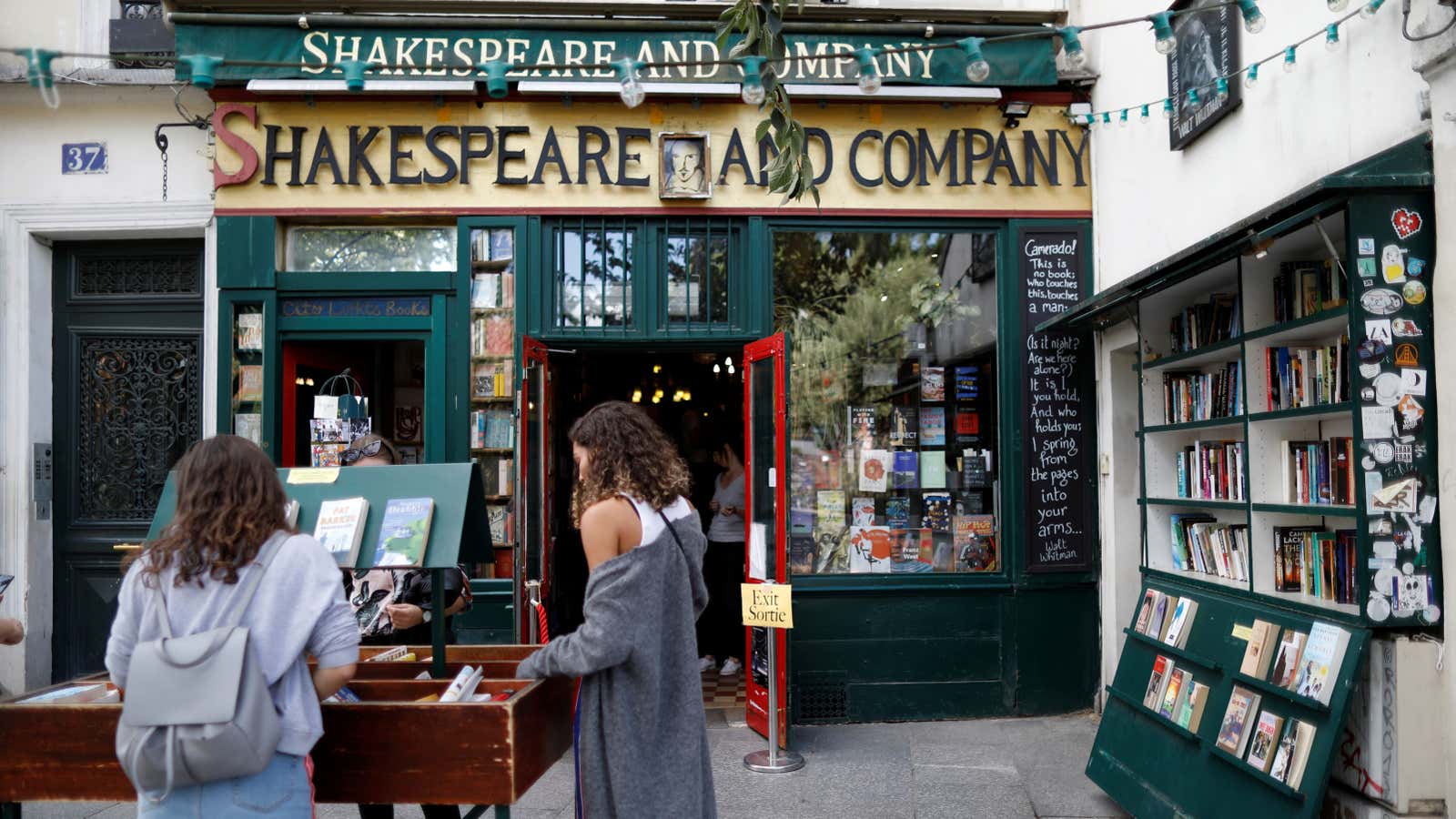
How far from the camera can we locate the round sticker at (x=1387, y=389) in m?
3.71

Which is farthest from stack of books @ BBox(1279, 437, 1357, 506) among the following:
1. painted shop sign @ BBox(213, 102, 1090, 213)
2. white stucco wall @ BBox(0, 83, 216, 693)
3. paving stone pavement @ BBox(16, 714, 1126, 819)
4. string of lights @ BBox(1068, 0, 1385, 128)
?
white stucco wall @ BBox(0, 83, 216, 693)

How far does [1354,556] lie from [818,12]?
4726mm

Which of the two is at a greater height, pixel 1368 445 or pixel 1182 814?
pixel 1368 445

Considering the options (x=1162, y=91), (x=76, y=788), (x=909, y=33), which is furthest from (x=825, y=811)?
(x=909, y=33)

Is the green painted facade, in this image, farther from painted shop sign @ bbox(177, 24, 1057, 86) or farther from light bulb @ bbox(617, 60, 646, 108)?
light bulb @ bbox(617, 60, 646, 108)

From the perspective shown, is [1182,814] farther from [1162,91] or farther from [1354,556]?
[1162,91]

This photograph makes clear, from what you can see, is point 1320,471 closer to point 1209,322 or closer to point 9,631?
point 1209,322

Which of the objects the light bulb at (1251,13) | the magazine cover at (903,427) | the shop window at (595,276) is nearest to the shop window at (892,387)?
the magazine cover at (903,427)

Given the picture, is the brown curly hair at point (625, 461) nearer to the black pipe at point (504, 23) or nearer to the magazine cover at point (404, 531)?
the magazine cover at point (404, 531)

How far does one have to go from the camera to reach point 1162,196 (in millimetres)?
5895

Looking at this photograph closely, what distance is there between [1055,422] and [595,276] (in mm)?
3217

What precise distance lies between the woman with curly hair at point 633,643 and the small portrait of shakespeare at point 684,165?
3.68 meters

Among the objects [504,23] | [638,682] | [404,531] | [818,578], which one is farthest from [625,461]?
[504,23]

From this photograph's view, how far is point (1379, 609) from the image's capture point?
145 inches
